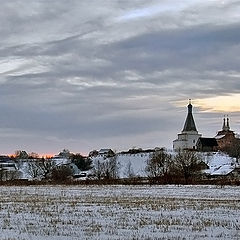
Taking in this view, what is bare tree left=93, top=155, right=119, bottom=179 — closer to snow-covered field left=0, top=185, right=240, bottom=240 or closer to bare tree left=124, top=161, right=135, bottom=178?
bare tree left=124, top=161, right=135, bottom=178

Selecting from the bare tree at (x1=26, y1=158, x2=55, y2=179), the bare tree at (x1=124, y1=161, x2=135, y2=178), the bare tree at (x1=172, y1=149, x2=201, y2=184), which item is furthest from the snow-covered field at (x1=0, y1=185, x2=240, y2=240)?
the bare tree at (x1=124, y1=161, x2=135, y2=178)

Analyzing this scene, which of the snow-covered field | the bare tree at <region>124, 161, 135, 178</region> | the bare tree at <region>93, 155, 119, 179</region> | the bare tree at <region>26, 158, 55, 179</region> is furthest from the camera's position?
the bare tree at <region>124, 161, 135, 178</region>

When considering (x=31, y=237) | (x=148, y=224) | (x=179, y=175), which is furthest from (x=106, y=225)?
(x=179, y=175)

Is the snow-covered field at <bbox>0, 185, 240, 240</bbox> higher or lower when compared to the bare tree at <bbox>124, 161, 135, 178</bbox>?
lower

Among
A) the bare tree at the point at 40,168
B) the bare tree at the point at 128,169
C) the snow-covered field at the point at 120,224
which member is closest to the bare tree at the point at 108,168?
the bare tree at the point at 128,169

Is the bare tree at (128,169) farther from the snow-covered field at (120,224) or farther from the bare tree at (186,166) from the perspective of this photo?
the snow-covered field at (120,224)

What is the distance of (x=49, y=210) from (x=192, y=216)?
8018 mm

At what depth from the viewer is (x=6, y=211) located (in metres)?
29.4

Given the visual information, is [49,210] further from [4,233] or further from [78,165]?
[78,165]

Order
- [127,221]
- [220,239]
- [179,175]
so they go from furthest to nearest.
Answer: [179,175]
[127,221]
[220,239]

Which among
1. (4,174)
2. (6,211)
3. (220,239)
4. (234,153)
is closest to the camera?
(220,239)

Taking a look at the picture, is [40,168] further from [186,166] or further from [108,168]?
[186,166]

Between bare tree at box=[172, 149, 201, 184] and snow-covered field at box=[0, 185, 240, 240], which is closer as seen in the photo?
snow-covered field at box=[0, 185, 240, 240]

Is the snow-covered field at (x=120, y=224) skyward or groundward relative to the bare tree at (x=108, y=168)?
groundward
